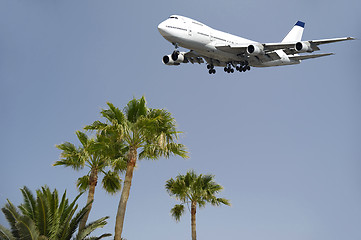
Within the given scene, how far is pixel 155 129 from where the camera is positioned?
17.4 metres

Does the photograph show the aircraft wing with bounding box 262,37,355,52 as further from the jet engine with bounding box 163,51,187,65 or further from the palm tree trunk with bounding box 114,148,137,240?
the palm tree trunk with bounding box 114,148,137,240

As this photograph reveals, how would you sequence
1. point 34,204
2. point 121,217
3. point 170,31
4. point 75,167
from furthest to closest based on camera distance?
point 170,31, point 75,167, point 121,217, point 34,204

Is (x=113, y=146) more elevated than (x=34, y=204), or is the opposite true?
(x=113, y=146)

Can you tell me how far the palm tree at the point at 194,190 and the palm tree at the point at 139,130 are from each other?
7.25 meters

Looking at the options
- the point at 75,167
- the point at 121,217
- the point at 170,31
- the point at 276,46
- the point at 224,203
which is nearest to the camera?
the point at 121,217

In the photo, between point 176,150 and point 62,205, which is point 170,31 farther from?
point 62,205

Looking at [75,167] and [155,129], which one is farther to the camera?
[75,167]

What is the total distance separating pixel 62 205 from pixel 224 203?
41.8ft

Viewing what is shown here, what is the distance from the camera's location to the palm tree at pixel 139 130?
667 inches

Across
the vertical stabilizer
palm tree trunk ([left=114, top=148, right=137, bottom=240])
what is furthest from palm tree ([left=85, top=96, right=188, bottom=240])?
the vertical stabilizer

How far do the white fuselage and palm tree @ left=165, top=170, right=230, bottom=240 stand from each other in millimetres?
15433

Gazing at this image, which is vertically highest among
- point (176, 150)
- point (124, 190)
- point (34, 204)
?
point (176, 150)

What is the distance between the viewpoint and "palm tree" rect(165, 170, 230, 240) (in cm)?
2450

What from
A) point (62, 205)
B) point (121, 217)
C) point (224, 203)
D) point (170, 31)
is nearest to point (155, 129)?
point (121, 217)
